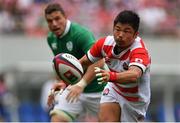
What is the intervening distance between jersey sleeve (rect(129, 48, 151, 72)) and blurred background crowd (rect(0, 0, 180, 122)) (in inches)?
396

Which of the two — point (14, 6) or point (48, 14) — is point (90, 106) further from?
point (14, 6)

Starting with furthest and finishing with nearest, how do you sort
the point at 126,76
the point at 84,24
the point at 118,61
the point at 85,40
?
1. the point at 84,24
2. the point at 85,40
3. the point at 118,61
4. the point at 126,76

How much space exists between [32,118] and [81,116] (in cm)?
654

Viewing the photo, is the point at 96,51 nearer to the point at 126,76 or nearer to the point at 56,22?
the point at 126,76

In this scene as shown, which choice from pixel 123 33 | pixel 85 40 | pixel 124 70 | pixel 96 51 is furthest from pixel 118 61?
pixel 85 40

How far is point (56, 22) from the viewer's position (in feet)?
29.8

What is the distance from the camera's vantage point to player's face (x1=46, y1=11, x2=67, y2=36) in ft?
29.8

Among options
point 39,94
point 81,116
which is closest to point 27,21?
point 39,94

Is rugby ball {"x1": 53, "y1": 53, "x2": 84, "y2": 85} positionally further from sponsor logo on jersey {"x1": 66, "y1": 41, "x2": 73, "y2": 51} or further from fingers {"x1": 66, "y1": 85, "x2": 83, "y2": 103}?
sponsor logo on jersey {"x1": 66, "y1": 41, "x2": 73, "y2": 51}

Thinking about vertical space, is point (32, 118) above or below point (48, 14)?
below

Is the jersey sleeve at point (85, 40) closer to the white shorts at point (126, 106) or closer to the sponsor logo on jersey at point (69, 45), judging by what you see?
the sponsor logo on jersey at point (69, 45)

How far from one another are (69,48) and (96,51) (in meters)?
1.05

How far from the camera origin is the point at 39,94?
19297 millimetres

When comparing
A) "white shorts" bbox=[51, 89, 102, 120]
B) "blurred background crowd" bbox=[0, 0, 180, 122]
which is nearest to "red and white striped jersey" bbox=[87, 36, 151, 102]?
"white shorts" bbox=[51, 89, 102, 120]
